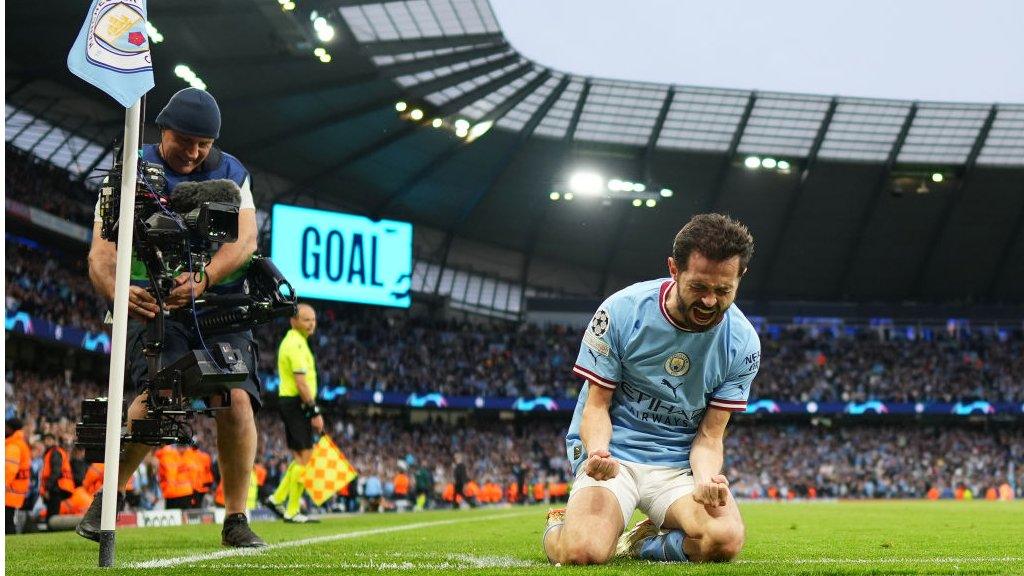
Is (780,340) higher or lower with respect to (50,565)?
higher

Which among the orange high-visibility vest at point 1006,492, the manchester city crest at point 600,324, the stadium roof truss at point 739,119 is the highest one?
the stadium roof truss at point 739,119

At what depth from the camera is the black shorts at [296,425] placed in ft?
36.3

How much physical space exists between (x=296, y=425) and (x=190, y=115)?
654 cm

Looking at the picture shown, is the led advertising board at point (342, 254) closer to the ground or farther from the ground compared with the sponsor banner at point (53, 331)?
farther from the ground

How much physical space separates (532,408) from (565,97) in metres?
13.5

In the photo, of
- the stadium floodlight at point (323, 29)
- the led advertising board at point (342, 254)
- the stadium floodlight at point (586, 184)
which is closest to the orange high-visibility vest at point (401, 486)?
the led advertising board at point (342, 254)

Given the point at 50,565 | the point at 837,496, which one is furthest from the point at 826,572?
the point at 837,496

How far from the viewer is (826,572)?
3.84 meters

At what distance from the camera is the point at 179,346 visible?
4.98 metres

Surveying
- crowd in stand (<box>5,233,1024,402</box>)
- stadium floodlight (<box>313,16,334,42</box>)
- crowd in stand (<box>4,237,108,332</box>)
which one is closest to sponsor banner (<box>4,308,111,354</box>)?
crowd in stand (<box>4,237,108,332</box>)

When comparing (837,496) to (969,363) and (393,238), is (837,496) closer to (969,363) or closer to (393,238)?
(969,363)

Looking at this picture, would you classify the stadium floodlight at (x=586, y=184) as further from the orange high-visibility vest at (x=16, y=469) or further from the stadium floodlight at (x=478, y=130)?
the orange high-visibility vest at (x=16, y=469)

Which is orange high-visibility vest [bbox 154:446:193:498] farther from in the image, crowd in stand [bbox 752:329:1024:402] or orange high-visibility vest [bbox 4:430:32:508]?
crowd in stand [bbox 752:329:1024:402]

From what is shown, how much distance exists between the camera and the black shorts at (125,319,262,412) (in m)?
4.96
